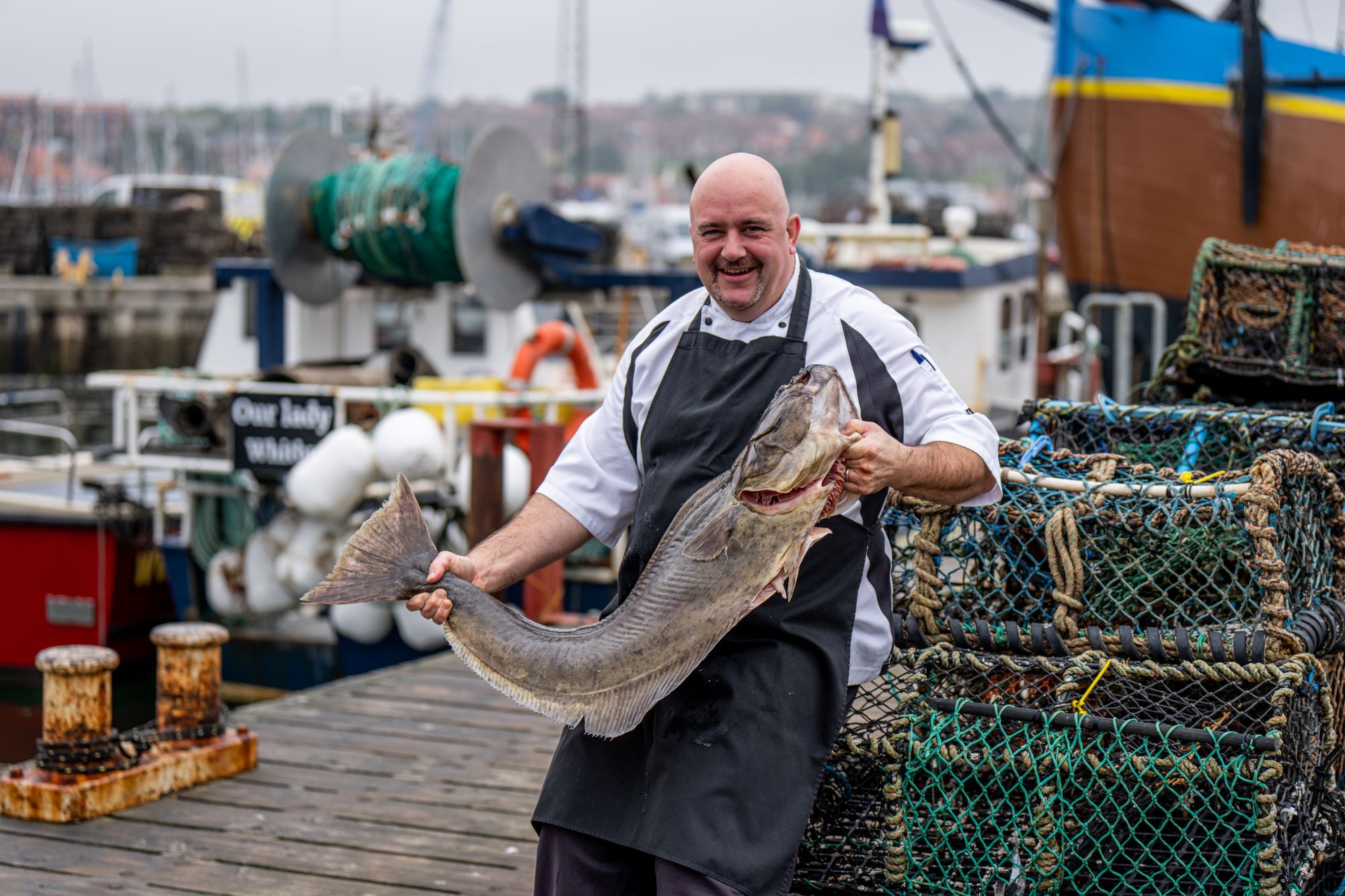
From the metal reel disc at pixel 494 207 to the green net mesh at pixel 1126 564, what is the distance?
7.77 metres

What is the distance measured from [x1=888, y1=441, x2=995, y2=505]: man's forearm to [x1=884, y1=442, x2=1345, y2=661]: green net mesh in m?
0.38

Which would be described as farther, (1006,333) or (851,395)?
(1006,333)

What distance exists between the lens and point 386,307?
515 inches

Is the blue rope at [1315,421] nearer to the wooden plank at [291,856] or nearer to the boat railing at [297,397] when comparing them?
the wooden plank at [291,856]

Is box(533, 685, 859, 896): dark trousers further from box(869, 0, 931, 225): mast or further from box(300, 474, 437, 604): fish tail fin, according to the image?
box(869, 0, 931, 225): mast

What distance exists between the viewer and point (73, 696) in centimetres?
488

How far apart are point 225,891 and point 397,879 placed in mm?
508

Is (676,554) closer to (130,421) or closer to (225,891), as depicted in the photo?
(225,891)

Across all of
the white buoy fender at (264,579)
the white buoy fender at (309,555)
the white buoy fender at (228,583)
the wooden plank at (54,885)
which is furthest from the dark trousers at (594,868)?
the white buoy fender at (228,583)

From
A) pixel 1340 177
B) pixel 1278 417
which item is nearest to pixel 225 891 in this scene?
pixel 1278 417

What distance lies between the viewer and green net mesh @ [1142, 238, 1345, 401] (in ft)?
15.4

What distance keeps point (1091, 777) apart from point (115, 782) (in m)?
3.39

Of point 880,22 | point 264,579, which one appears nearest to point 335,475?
point 264,579

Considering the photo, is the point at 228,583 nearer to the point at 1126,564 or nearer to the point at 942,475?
the point at 1126,564
